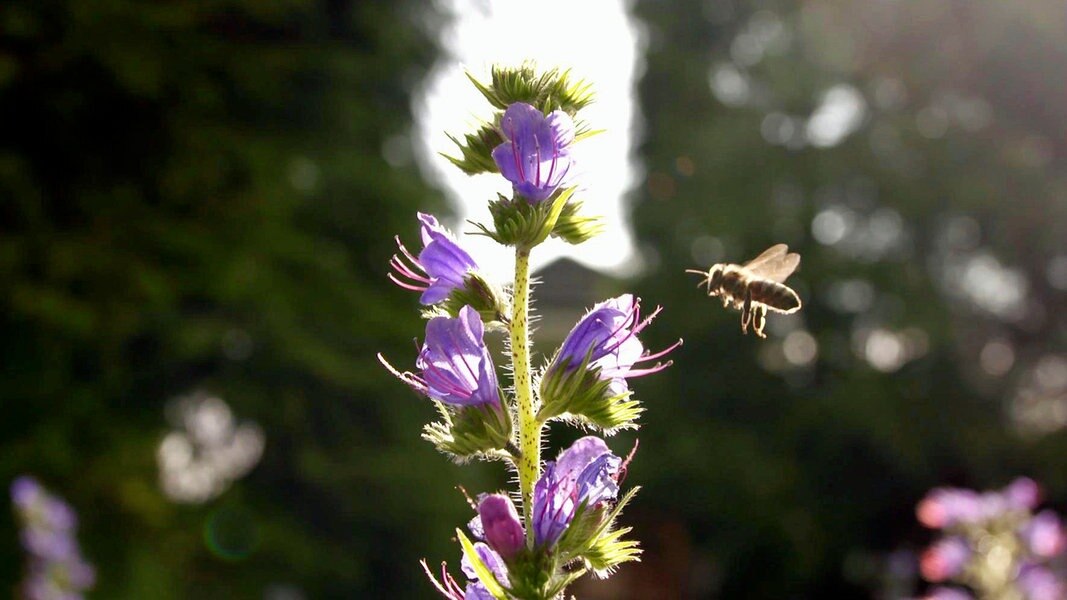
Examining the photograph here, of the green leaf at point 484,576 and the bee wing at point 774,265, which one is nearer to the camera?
the green leaf at point 484,576

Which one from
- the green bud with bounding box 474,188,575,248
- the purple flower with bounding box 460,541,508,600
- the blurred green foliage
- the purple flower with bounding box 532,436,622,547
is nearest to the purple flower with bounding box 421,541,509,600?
the purple flower with bounding box 460,541,508,600

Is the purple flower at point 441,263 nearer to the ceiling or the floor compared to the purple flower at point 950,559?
nearer to the floor

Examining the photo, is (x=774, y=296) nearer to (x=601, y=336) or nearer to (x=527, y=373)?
(x=601, y=336)

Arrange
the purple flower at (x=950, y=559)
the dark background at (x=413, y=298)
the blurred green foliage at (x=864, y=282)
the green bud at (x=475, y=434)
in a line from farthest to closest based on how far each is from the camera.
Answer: the blurred green foliage at (x=864, y=282)
the dark background at (x=413, y=298)
the purple flower at (x=950, y=559)
the green bud at (x=475, y=434)

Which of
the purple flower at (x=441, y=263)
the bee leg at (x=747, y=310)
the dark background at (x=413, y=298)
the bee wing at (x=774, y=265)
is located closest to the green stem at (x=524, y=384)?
the purple flower at (x=441, y=263)

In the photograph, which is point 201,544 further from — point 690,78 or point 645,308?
point 690,78

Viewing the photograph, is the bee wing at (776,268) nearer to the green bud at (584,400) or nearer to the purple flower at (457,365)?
the green bud at (584,400)

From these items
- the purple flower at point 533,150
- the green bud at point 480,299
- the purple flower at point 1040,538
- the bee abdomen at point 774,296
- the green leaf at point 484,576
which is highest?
the purple flower at point 1040,538

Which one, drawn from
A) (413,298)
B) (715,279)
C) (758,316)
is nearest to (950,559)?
(758,316)
